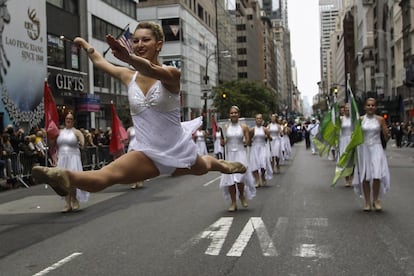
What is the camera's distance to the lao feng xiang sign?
26.1 m

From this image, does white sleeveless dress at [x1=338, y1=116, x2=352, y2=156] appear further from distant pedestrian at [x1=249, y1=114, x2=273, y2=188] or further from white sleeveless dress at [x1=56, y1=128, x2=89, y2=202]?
white sleeveless dress at [x1=56, y1=128, x2=89, y2=202]

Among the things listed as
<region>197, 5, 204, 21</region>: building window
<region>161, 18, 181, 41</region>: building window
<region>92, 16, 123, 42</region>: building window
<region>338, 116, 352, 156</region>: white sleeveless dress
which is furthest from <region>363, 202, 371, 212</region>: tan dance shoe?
<region>197, 5, 204, 21</region>: building window

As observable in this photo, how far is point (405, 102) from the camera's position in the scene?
219 ft

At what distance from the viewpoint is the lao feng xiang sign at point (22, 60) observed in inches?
1026

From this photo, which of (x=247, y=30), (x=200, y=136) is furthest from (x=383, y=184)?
(x=247, y=30)

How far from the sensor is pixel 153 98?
464cm

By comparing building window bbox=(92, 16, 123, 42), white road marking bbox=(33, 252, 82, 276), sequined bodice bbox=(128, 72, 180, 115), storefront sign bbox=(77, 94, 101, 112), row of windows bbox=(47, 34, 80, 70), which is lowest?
white road marking bbox=(33, 252, 82, 276)

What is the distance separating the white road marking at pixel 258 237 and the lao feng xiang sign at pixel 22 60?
20.1 m

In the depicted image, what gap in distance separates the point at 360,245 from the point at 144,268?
278cm

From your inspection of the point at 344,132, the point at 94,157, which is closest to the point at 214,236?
the point at 344,132

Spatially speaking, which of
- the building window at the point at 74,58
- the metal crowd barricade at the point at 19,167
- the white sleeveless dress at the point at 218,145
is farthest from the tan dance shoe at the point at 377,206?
the building window at the point at 74,58

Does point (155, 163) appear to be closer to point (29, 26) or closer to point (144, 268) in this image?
point (144, 268)

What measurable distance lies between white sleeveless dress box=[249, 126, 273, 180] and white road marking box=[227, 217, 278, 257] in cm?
463

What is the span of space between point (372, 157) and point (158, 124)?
5.74 m
